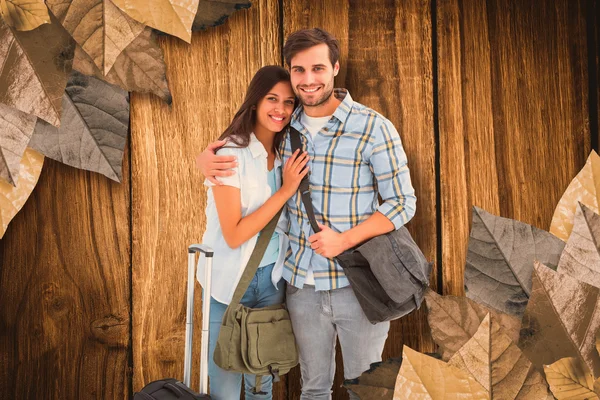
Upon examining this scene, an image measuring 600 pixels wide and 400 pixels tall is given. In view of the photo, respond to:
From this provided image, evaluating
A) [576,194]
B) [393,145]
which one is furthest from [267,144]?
[576,194]

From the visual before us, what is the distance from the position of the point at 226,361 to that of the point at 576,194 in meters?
1.32

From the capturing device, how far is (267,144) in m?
1.61

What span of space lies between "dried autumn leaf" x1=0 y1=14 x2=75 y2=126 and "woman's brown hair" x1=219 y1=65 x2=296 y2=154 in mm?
486

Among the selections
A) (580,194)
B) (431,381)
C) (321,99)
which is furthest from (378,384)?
(321,99)

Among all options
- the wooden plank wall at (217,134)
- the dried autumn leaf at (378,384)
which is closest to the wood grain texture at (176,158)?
the wooden plank wall at (217,134)

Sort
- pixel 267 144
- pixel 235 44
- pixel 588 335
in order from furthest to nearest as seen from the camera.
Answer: pixel 235 44, pixel 267 144, pixel 588 335

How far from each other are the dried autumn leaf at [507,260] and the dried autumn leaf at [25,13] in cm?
87

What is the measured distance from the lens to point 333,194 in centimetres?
147

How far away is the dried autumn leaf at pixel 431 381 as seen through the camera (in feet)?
0.90

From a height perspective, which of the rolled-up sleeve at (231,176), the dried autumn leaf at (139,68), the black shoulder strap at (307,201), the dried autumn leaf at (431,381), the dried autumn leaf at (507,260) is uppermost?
the dried autumn leaf at (139,68)

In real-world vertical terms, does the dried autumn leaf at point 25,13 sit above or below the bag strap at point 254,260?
above

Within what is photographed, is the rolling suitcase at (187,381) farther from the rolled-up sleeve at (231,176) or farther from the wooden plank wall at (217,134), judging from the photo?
the wooden plank wall at (217,134)

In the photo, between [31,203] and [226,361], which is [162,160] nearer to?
[31,203]

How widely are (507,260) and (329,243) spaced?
111cm
